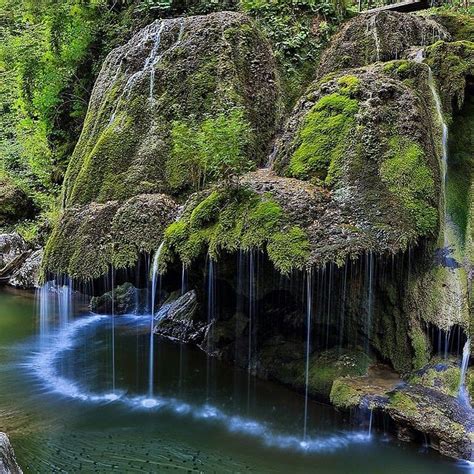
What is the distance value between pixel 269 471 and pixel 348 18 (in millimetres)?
11175

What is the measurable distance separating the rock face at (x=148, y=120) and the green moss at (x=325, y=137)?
176 centimetres

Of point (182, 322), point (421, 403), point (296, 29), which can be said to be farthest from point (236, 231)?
point (296, 29)

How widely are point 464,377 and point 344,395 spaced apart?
1.67 meters

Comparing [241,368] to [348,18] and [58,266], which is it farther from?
[348,18]

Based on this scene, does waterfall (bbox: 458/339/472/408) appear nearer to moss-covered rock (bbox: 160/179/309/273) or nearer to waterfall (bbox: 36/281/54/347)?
moss-covered rock (bbox: 160/179/309/273)

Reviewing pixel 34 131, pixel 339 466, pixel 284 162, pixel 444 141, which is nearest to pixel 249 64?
pixel 284 162

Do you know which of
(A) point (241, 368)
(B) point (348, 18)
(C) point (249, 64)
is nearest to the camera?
(A) point (241, 368)

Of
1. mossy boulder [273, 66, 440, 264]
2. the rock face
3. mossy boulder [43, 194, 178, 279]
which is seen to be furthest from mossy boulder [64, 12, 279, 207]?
mossy boulder [273, 66, 440, 264]

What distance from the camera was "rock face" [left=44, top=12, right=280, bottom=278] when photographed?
859 cm

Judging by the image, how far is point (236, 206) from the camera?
25.6ft

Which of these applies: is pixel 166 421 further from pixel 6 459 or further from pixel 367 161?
pixel 367 161

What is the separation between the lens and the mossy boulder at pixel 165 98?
32.4ft

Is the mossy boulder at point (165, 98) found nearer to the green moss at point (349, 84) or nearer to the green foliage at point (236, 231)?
the green foliage at point (236, 231)

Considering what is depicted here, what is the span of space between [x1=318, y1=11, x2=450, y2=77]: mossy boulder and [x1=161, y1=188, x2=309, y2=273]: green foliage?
5302mm
